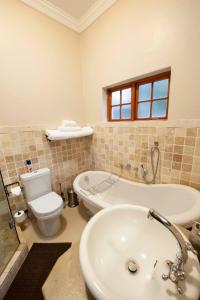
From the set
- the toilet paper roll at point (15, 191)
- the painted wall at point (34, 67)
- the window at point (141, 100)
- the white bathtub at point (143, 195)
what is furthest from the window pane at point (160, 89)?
the toilet paper roll at point (15, 191)

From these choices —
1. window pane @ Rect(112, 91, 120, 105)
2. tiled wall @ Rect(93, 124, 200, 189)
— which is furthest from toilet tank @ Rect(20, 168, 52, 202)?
window pane @ Rect(112, 91, 120, 105)

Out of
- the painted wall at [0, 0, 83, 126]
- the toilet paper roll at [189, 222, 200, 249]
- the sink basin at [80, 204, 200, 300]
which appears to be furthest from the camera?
the painted wall at [0, 0, 83, 126]

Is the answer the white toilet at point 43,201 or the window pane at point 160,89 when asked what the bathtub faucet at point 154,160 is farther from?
the white toilet at point 43,201

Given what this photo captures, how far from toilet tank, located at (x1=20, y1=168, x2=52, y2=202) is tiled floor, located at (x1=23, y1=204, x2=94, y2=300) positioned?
478mm

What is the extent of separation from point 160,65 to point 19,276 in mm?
2588

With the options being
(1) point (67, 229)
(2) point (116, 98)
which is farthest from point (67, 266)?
(2) point (116, 98)

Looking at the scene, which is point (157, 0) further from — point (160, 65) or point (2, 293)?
point (2, 293)

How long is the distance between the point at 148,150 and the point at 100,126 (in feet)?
3.01

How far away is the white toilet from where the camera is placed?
1.51 metres

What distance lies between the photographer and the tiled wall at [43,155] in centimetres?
160

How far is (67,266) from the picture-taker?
1292mm

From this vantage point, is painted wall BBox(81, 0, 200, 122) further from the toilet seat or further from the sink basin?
the toilet seat

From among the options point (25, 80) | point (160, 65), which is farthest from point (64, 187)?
point (160, 65)

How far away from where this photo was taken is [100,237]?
31.5 inches
